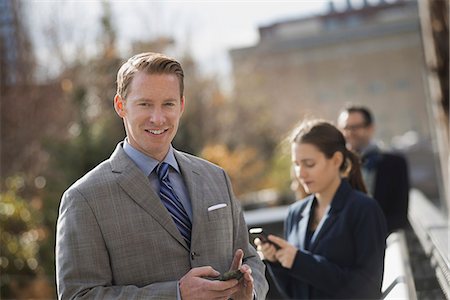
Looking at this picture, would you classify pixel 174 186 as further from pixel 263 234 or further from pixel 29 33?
pixel 29 33

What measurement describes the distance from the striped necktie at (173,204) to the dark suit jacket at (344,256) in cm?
109

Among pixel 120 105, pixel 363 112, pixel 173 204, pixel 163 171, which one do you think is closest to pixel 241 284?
pixel 173 204

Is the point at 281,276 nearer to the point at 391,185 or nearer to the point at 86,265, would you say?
the point at 86,265

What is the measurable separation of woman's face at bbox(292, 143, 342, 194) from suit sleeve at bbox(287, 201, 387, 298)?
1.08 ft

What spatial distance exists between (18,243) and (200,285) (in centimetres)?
966

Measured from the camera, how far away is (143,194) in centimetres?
264

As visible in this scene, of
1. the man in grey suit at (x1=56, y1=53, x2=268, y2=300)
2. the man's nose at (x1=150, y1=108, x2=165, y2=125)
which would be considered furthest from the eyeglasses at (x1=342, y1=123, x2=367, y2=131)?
the man's nose at (x1=150, y1=108, x2=165, y2=125)

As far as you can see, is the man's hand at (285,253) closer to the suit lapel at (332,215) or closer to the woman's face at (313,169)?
the suit lapel at (332,215)

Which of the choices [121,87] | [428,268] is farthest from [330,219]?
[121,87]

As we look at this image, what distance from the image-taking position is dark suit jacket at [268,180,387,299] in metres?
3.69

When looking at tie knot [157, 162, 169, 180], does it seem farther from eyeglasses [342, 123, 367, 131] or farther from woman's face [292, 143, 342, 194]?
eyeglasses [342, 123, 367, 131]

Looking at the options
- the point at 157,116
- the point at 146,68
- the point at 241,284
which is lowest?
the point at 241,284

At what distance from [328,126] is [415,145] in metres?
21.7

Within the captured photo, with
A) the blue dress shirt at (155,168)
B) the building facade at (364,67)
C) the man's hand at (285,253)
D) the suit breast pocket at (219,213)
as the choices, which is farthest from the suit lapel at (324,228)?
the building facade at (364,67)
